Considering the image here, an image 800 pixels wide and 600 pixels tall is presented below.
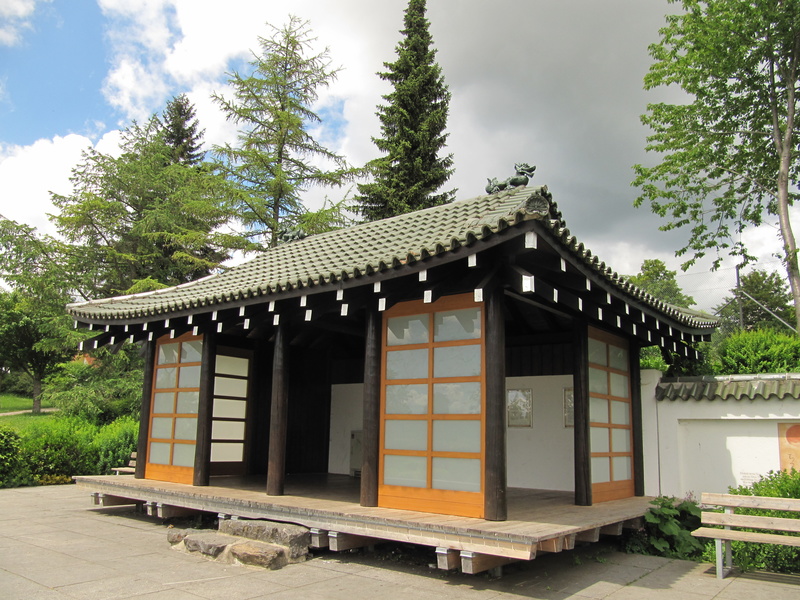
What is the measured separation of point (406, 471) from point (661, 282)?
147 feet

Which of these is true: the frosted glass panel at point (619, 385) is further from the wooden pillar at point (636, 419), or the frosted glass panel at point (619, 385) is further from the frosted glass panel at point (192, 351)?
the frosted glass panel at point (192, 351)

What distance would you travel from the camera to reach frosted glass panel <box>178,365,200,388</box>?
32.4 ft

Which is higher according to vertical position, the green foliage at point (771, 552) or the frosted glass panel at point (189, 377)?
the frosted glass panel at point (189, 377)

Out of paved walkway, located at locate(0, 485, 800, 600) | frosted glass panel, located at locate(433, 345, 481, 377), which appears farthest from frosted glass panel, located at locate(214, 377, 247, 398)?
frosted glass panel, located at locate(433, 345, 481, 377)

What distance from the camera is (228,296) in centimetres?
801

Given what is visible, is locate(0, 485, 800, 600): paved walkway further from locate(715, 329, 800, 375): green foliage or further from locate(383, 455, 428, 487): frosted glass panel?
locate(715, 329, 800, 375): green foliage

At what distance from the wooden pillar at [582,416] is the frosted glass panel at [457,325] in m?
2.28

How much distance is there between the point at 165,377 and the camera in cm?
1045

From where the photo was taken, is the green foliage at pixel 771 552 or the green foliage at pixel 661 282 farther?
the green foliage at pixel 661 282

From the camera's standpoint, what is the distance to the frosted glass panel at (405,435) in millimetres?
6785

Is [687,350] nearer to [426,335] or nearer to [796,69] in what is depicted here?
[426,335]

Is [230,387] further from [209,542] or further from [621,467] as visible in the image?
[621,467]

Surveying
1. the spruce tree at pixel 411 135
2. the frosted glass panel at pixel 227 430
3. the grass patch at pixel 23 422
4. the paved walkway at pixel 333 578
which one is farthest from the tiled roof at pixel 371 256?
the spruce tree at pixel 411 135

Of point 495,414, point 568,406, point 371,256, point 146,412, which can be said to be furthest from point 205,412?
point 568,406
